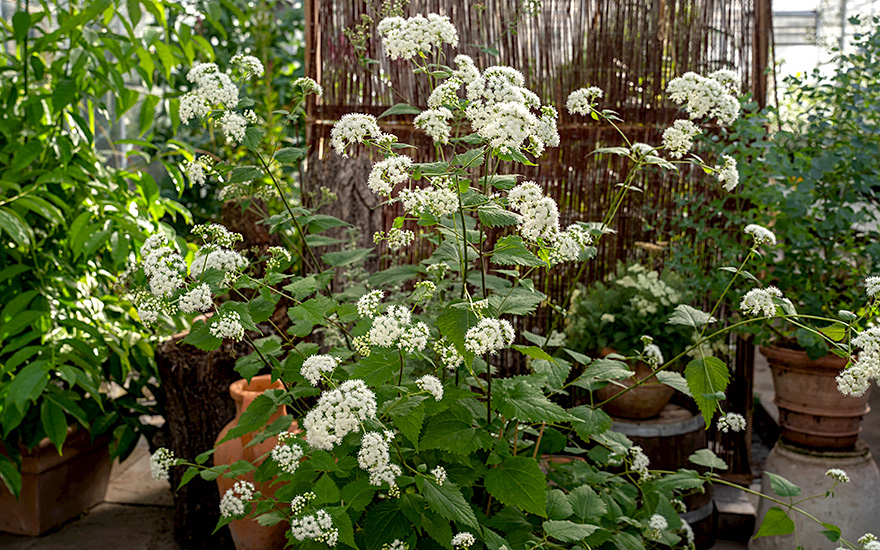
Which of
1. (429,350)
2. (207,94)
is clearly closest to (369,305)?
(429,350)

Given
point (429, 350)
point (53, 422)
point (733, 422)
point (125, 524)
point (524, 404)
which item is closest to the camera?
point (524, 404)

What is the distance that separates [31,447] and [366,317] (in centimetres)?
142

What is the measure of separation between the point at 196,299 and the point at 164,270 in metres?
0.07

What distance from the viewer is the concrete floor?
2227 mm

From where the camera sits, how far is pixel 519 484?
1.18m

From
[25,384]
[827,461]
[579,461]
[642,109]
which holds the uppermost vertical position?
[642,109]

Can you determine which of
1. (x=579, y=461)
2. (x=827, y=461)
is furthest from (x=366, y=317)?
(x=827, y=461)

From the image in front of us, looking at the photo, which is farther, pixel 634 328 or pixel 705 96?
pixel 634 328

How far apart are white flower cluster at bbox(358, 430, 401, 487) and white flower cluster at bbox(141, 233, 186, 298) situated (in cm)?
Result: 38

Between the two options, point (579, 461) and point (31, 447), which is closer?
point (579, 461)

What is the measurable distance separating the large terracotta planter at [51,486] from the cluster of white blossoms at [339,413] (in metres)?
1.65

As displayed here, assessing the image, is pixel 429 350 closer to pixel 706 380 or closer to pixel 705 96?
pixel 706 380

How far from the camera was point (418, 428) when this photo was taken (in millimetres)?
1093

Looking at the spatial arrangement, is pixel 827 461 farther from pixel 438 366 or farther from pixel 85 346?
pixel 85 346
